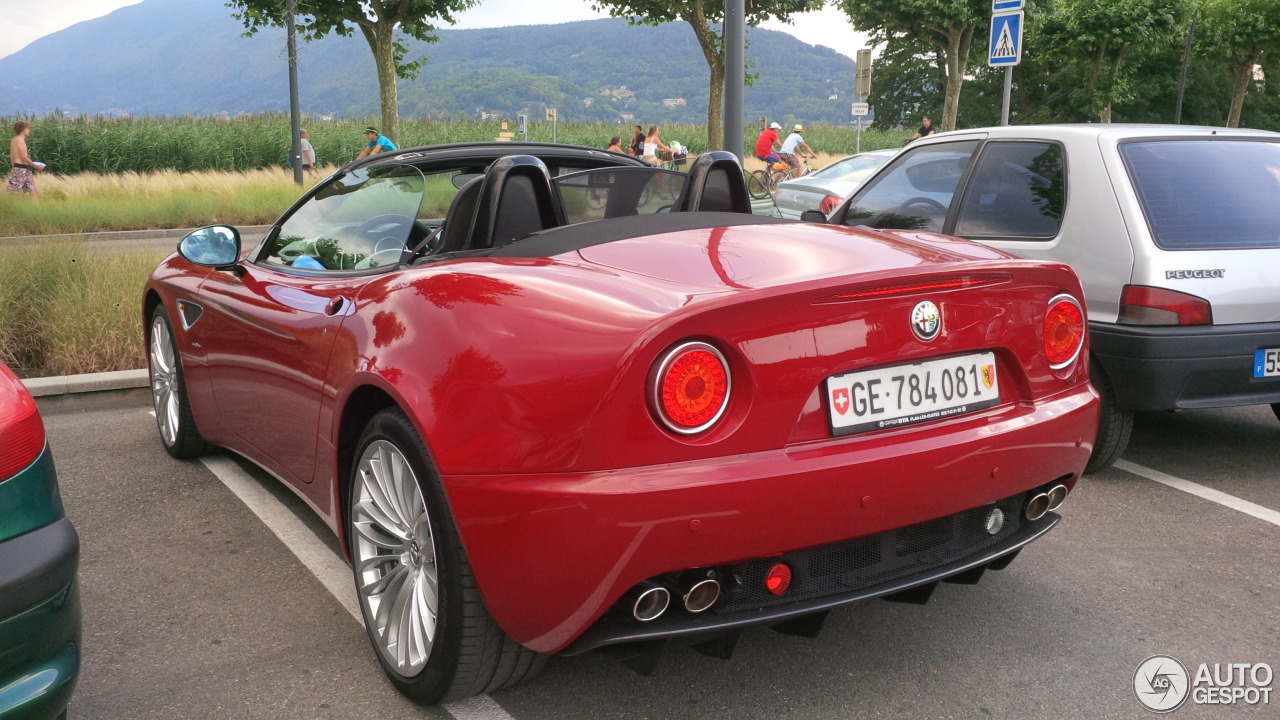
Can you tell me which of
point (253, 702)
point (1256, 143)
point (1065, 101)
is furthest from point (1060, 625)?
point (1065, 101)

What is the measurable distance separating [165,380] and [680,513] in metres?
3.66

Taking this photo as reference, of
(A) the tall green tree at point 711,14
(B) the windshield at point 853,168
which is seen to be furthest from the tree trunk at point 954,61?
(B) the windshield at point 853,168

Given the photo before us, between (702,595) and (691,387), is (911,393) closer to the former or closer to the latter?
(691,387)

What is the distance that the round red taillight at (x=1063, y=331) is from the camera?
289 centimetres

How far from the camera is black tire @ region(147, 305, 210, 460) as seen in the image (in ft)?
15.6

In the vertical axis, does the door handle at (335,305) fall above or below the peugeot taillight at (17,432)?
above

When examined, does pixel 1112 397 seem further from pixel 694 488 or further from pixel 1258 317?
pixel 694 488

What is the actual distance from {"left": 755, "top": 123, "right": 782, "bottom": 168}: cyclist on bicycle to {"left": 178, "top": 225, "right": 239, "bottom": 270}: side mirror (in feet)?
61.3

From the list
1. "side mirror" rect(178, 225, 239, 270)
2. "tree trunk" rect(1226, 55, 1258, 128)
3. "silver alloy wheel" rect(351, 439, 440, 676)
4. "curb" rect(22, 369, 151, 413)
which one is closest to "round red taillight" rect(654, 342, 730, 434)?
"silver alloy wheel" rect(351, 439, 440, 676)

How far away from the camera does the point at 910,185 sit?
5.95 meters

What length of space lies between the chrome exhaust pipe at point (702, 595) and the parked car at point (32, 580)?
4.01 feet

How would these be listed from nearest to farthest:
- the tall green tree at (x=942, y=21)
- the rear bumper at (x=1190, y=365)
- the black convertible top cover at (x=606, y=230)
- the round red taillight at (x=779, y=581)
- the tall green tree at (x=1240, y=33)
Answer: the round red taillight at (x=779, y=581) → the black convertible top cover at (x=606, y=230) → the rear bumper at (x=1190, y=365) → the tall green tree at (x=942, y=21) → the tall green tree at (x=1240, y=33)

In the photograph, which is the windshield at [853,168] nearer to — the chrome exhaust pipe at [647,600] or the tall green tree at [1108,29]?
the chrome exhaust pipe at [647,600]

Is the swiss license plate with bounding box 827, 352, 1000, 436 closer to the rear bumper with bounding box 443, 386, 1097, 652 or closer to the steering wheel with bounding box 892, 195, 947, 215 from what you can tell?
the rear bumper with bounding box 443, 386, 1097, 652
